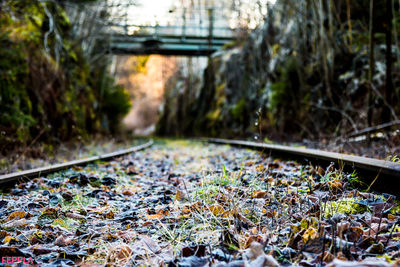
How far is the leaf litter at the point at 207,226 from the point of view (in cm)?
167

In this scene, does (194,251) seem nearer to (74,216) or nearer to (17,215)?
(74,216)

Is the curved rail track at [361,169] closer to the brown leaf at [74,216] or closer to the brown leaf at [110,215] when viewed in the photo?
the brown leaf at [74,216]

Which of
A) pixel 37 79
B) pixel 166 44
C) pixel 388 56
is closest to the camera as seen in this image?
pixel 388 56

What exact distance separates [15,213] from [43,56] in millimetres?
8030

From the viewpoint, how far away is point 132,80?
4622cm

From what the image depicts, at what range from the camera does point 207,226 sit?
213cm

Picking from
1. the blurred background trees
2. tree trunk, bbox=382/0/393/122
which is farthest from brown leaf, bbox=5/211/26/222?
tree trunk, bbox=382/0/393/122

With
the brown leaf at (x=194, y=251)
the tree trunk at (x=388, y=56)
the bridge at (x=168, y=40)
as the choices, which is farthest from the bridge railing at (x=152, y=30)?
the brown leaf at (x=194, y=251)

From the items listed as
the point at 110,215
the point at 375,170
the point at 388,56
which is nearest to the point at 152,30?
the point at 388,56

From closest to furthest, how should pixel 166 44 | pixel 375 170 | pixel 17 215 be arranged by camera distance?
pixel 17 215 < pixel 375 170 < pixel 166 44

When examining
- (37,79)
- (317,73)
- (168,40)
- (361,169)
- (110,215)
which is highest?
(168,40)

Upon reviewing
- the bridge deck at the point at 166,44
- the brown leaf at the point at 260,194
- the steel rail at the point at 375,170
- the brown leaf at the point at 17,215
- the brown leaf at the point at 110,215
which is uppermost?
Result: the bridge deck at the point at 166,44

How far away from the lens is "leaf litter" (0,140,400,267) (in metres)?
1.67

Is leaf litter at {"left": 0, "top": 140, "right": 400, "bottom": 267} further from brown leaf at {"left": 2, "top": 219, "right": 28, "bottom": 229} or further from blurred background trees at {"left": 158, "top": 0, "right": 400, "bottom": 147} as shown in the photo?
blurred background trees at {"left": 158, "top": 0, "right": 400, "bottom": 147}
